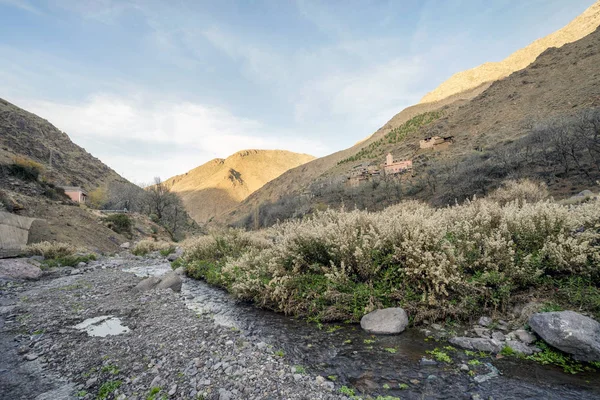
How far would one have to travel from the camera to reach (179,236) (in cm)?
3634

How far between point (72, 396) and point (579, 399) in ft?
15.8

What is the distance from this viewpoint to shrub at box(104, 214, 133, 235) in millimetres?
24600

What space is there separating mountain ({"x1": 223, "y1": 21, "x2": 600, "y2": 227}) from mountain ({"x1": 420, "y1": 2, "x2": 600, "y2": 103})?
22550mm

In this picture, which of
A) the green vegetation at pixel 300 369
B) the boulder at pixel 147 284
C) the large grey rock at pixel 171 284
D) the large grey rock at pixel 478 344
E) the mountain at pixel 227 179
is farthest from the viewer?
the mountain at pixel 227 179

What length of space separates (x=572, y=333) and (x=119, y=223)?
29.6 meters

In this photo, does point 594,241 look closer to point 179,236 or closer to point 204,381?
point 204,381

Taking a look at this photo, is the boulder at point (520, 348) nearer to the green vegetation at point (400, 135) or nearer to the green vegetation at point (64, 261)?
the green vegetation at point (64, 261)

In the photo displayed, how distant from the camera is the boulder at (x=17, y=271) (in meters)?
8.85

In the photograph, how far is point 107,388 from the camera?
2924 millimetres

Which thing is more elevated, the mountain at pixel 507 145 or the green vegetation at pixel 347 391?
the mountain at pixel 507 145

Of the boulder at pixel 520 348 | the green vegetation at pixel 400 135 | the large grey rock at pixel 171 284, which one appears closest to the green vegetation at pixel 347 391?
A: the boulder at pixel 520 348

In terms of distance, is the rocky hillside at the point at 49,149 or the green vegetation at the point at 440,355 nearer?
the green vegetation at the point at 440,355

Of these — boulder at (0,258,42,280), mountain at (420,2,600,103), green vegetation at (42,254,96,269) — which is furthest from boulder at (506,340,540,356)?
mountain at (420,2,600,103)

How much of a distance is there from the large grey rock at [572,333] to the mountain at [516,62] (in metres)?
84.7
